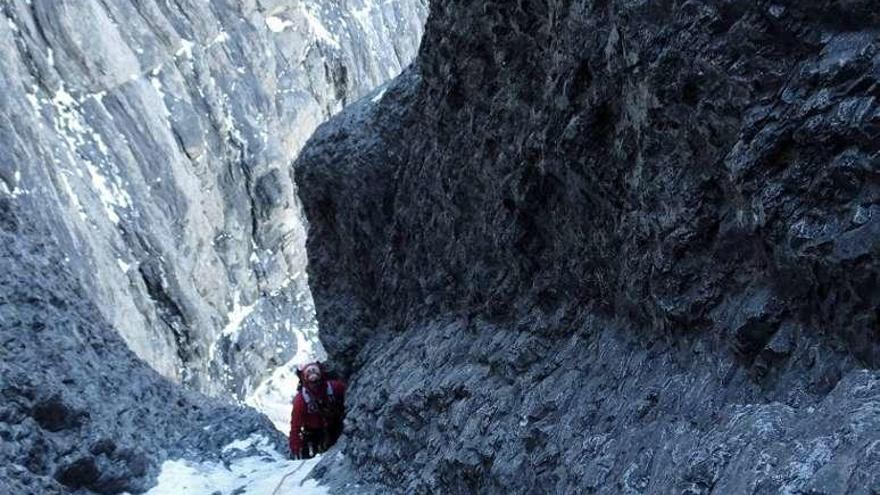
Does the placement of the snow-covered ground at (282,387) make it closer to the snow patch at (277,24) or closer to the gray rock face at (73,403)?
the snow patch at (277,24)

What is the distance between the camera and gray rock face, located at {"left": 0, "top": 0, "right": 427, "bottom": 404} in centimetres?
2877

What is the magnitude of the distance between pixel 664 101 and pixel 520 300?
3.38 m

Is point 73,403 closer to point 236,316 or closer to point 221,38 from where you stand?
point 236,316

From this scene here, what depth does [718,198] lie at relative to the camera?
675 cm

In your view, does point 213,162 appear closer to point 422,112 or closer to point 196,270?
point 196,270

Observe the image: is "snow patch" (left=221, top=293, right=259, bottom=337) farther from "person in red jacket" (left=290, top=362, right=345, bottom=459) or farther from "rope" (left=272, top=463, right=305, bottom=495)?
"rope" (left=272, top=463, right=305, bottom=495)

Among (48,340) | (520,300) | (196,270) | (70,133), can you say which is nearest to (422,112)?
(520,300)

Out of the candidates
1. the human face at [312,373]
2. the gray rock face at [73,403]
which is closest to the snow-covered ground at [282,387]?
the gray rock face at [73,403]

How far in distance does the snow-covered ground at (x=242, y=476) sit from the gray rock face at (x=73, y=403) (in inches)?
9.8

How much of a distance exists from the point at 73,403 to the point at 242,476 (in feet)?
8.18

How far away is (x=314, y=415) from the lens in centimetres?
1488

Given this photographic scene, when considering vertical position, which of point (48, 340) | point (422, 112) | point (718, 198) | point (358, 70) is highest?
point (358, 70)

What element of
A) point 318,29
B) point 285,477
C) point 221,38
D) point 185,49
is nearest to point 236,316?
point 185,49

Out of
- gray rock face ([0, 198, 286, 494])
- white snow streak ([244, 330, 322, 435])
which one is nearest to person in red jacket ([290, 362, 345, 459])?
gray rock face ([0, 198, 286, 494])
